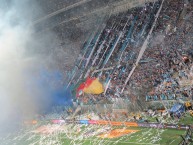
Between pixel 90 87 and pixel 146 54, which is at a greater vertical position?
pixel 146 54

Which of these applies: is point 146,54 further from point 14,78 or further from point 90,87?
point 14,78

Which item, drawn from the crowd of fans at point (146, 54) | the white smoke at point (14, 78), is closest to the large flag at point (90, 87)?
the crowd of fans at point (146, 54)

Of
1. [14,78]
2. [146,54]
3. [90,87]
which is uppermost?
[14,78]

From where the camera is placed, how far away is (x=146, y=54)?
130 feet

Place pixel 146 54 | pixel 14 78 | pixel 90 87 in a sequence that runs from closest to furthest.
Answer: pixel 146 54 < pixel 90 87 < pixel 14 78

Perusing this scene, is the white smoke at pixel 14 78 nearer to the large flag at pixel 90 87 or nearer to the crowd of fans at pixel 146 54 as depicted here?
the large flag at pixel 90 87

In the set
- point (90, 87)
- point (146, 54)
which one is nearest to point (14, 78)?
point (90, 87)

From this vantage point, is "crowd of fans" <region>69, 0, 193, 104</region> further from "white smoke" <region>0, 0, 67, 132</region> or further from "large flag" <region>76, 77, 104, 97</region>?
"white smoke" <region>0, 0, 67, 132</region>

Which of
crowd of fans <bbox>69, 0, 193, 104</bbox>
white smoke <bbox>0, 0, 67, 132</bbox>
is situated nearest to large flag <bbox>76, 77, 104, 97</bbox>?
crowd of fans <bbox>69, 0, 193, 104</bbox>

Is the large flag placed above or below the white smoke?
below

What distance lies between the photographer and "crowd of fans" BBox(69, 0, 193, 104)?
103 feet

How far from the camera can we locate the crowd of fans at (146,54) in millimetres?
31534

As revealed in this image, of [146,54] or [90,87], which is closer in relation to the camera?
[146,54]

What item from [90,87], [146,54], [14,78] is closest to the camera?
[146,54]
